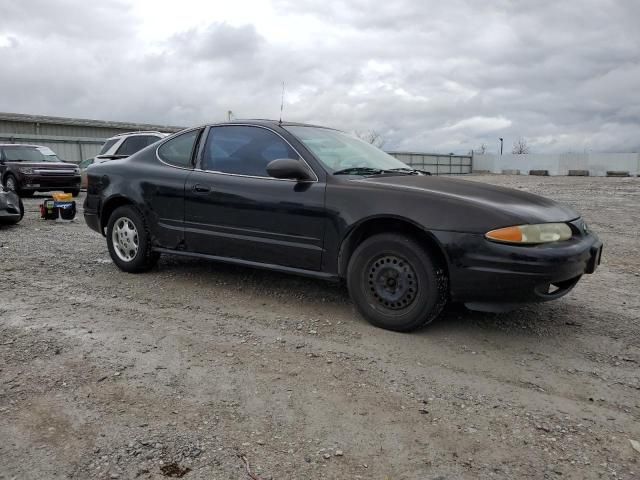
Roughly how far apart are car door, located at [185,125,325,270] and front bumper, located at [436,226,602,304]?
113 cm

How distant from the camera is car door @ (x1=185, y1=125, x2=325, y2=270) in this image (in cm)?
441

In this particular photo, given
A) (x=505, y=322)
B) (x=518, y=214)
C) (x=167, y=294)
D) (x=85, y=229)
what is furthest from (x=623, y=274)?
(x=85, y=229)

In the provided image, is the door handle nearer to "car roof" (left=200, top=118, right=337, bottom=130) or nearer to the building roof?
"car roof" (left=200, top=118, right=337, bottom=130)

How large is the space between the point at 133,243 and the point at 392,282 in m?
2.98

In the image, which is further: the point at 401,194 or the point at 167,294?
the point at 167,294

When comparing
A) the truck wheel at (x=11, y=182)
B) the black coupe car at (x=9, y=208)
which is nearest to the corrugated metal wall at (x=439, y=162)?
the truck wheel at (x=11, y=182)

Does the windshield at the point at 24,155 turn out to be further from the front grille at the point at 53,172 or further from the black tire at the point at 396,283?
the black tire at the point at 396,283

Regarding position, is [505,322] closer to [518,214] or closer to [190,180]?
[518,214]

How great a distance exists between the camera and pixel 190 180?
16.8ft

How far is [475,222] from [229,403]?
2024mm

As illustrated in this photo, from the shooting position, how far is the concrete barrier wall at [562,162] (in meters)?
48.0

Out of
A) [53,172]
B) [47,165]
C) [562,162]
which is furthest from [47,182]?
[562,162]

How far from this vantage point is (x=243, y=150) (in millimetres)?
4957

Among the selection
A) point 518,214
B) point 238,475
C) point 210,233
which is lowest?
point 238,475
